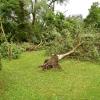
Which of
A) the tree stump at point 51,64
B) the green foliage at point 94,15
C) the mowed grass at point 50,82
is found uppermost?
the green foliage at point 94,15

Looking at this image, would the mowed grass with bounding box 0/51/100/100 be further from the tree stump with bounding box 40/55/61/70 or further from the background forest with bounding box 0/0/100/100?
the tree stump with bounding box 40/55/61/70

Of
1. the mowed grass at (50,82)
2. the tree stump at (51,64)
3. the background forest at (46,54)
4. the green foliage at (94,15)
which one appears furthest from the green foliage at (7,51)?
the green foliage at (94,15)

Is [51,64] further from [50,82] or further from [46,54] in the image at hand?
[46,54]

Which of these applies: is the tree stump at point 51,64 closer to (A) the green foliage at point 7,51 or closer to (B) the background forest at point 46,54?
(B) the background forest at point 46,54

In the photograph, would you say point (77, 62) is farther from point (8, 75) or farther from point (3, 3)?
point (3, 3)

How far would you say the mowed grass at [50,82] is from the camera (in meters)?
10.7

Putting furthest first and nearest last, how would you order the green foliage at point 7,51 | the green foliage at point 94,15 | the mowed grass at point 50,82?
the green foliage at point 94,15, the green foliage at point 7,51, the mowed grass at point 50,82

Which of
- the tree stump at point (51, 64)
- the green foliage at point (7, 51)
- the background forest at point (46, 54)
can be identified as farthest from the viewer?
the green foliage at point (7, 51)

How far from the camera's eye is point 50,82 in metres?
12.6

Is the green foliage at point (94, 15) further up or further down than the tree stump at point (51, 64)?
further up

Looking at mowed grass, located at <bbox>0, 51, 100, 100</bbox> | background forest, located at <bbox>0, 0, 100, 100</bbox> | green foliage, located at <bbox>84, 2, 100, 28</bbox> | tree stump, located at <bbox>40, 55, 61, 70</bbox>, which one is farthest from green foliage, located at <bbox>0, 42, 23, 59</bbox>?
green foliage, located at <bbox>84, 2, 100, 28</bbox>

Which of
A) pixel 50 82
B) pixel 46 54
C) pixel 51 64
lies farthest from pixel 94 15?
pixel 50 82

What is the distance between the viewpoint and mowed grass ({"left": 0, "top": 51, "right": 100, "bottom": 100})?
10.7 m

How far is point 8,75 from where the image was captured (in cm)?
1359
